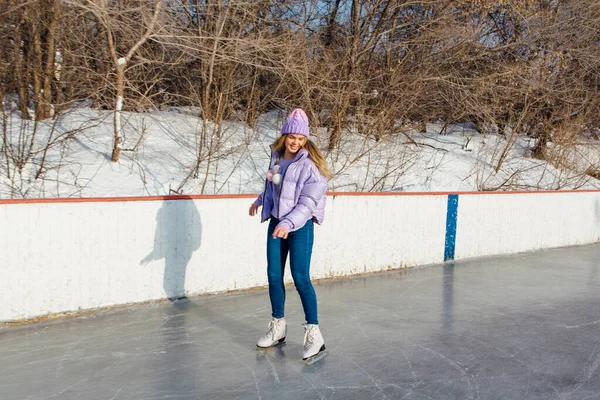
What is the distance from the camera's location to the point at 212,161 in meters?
8.98

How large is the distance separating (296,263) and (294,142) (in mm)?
742

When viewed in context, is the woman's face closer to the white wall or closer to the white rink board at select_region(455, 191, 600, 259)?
the white wall

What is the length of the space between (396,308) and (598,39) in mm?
14162

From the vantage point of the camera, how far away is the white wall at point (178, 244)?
4215 mm

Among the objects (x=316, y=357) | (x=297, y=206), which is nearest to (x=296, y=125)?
(x=297, y=206)

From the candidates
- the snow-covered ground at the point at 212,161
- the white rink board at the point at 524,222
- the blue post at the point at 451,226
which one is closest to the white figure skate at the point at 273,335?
the snow-covered ground at the point at 212,161

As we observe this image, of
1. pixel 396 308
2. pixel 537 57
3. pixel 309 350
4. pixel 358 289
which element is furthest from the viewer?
pixel 537 57

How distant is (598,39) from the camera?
15.5 m

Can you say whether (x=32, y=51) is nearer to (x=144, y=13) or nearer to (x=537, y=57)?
(x=144, y=13)

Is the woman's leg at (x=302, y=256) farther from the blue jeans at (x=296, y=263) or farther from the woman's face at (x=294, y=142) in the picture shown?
the woman's face at (x=294, y=142)

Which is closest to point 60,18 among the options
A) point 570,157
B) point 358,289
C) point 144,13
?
point 144,13

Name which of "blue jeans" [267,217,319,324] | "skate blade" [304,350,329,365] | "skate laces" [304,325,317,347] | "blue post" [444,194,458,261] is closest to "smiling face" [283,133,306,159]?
"blue jeans" [267,217,319,324]

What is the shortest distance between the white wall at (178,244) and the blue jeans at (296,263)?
180 centimetres

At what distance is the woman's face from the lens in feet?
11.1
